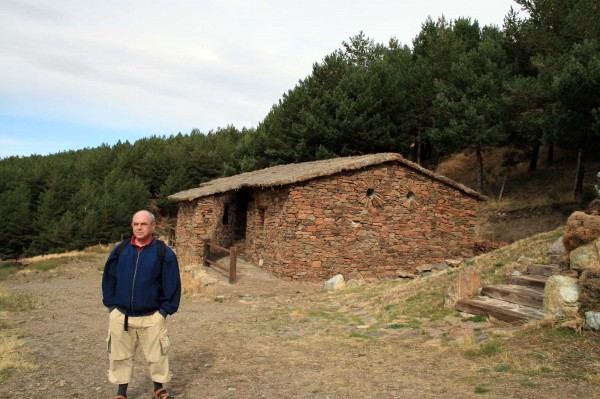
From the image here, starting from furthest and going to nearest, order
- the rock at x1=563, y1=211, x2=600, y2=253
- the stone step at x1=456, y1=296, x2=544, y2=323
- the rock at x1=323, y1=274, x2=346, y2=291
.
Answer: the rock at x1=323, y1=274, x2=346, y2=291 < the stone step at x1=456, y1=296, x2=544, y2=323 < the rock at x1=563, y1=211, x2=600, y2=253

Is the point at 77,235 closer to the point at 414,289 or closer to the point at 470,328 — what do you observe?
the point at 414,289

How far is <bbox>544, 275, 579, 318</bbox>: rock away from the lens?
6020 mm

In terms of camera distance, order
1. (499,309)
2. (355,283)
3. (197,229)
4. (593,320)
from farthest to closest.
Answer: (197,229)
(355,283)
(499,309)
(593,320)

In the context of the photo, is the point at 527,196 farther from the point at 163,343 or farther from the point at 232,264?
the point at 163,343

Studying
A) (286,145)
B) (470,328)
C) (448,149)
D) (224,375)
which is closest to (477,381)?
(470,328)

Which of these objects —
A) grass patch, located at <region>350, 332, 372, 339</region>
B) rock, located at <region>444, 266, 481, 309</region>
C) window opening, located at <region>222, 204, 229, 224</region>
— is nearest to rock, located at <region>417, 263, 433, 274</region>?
rock, located at <region>444, 266, 481, 309</region>

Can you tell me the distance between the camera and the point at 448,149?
946 inches

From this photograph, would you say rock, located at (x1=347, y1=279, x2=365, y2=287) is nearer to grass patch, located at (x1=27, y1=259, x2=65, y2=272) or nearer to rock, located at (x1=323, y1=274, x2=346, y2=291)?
rock, located at (x1=323, y1=274, x2=346, y2=291)

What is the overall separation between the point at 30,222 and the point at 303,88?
22694 millimetres

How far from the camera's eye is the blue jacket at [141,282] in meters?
4.31

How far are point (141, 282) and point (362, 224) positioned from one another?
1023 cm

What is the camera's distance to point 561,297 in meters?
6.10

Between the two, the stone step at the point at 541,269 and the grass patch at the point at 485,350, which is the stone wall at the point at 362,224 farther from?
the grass patch at the point at 485,350

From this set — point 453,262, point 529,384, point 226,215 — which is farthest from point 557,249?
point 226,215
